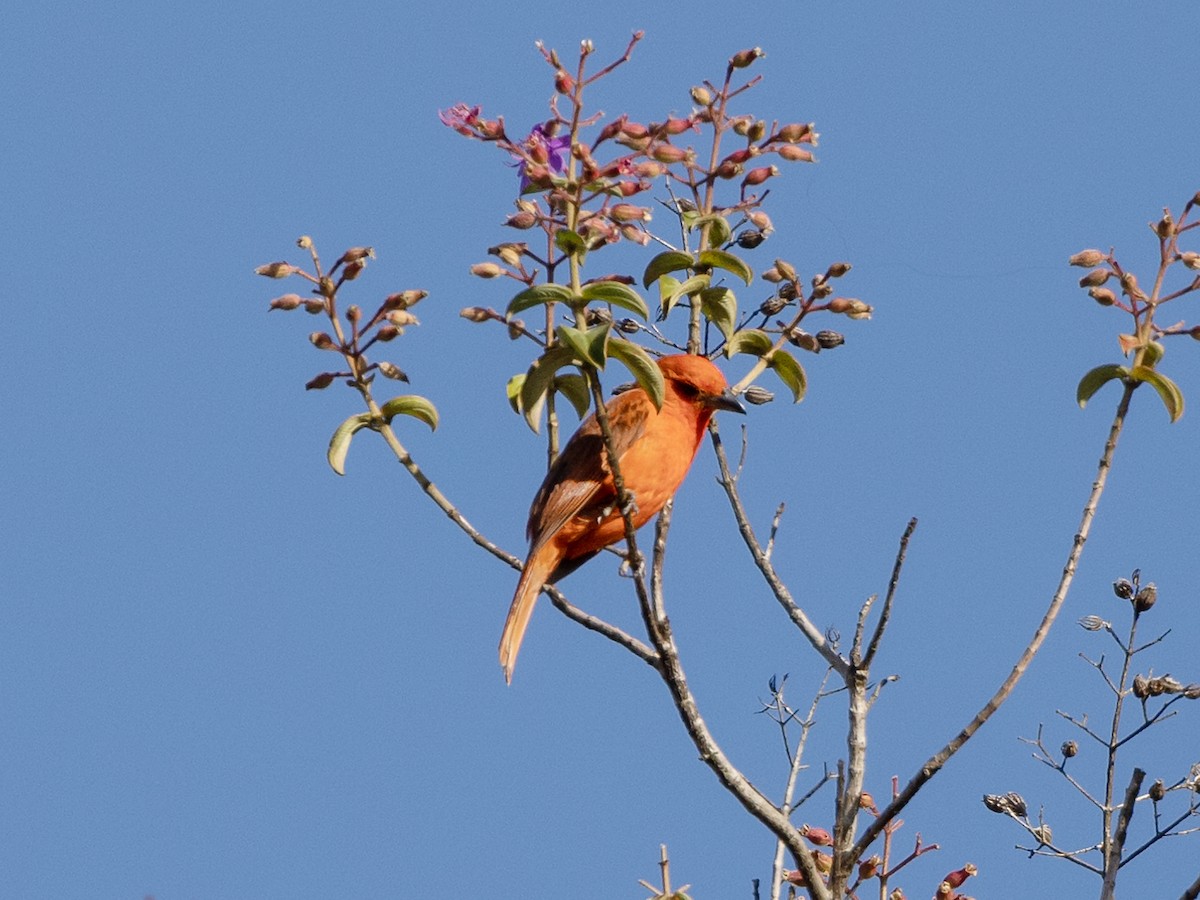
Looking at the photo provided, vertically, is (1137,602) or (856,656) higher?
(1137,602)

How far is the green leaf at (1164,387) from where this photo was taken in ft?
14.6

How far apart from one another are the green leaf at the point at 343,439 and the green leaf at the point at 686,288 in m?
1.01

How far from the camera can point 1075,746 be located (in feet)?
16.6

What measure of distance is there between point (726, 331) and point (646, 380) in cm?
106

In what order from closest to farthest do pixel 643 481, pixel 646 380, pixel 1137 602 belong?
pixel 646 380
pixel 1137 602
pixel 643 481

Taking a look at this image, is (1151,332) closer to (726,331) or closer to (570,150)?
(726,331)

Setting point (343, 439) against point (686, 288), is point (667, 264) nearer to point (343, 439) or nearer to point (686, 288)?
point (686, 288)

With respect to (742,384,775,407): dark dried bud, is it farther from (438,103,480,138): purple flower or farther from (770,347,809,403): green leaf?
(438,103,480,138): purple flower

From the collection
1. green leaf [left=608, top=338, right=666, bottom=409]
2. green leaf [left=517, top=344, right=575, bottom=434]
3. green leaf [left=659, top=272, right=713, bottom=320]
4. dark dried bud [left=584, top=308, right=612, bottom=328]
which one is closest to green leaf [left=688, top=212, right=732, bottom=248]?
green leaf [left=659, top=272, right=713, bottom=320]

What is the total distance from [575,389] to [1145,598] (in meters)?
1.84

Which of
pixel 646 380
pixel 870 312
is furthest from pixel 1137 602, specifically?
pixel 646 380

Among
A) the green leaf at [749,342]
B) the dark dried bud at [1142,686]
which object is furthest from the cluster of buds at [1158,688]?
the green leaf at [749,342]

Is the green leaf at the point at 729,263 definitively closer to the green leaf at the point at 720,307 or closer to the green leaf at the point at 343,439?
the green leaf at the point at 720,307

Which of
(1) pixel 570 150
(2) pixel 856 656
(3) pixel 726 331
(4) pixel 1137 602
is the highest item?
(3) pixel 726 331
